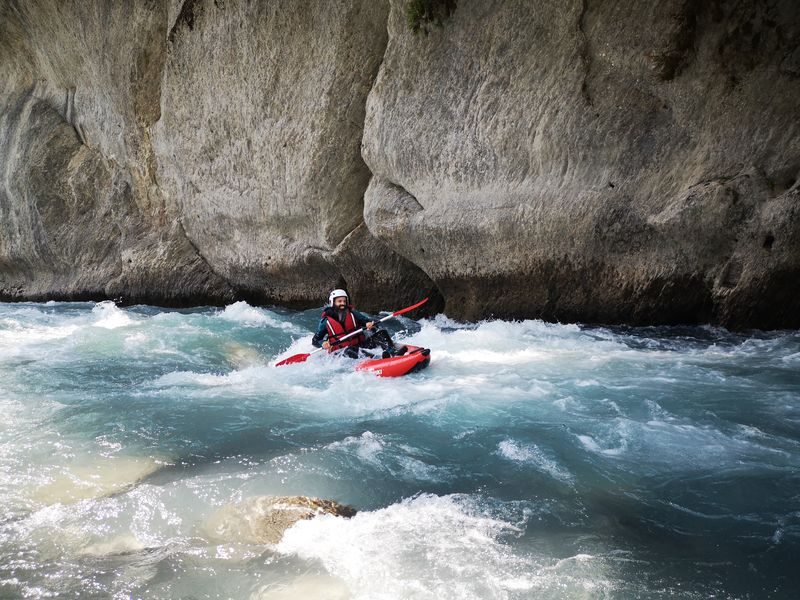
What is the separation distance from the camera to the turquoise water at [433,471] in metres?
3.58

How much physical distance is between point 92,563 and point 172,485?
1.01 meters

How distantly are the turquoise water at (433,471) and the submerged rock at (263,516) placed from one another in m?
0.07

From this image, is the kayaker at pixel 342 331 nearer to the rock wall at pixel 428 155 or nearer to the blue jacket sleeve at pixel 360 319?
the blue jacket sleeve at pixel 360 319

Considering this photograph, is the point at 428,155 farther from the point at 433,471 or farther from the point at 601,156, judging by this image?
the point at 433,471

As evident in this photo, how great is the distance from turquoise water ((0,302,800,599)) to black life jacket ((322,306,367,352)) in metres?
0.24

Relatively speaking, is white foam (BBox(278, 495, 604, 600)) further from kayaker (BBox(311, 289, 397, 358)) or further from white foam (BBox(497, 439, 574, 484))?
kayaker (BBox(311, 289, 397, 358))

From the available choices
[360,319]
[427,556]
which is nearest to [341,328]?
[360,319]

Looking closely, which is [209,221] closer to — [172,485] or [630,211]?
[630,211]

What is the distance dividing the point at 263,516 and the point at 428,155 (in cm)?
757

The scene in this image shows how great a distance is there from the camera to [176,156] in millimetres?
14797

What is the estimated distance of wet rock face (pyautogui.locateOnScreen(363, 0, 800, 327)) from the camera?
7.94m

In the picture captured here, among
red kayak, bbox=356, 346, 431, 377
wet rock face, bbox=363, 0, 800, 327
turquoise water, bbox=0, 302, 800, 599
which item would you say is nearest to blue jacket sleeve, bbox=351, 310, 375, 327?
turquoise water, bbox=0, 302, 800, 599

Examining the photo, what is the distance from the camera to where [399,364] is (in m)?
7.52

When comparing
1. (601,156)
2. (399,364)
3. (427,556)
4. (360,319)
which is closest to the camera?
(427,556)
